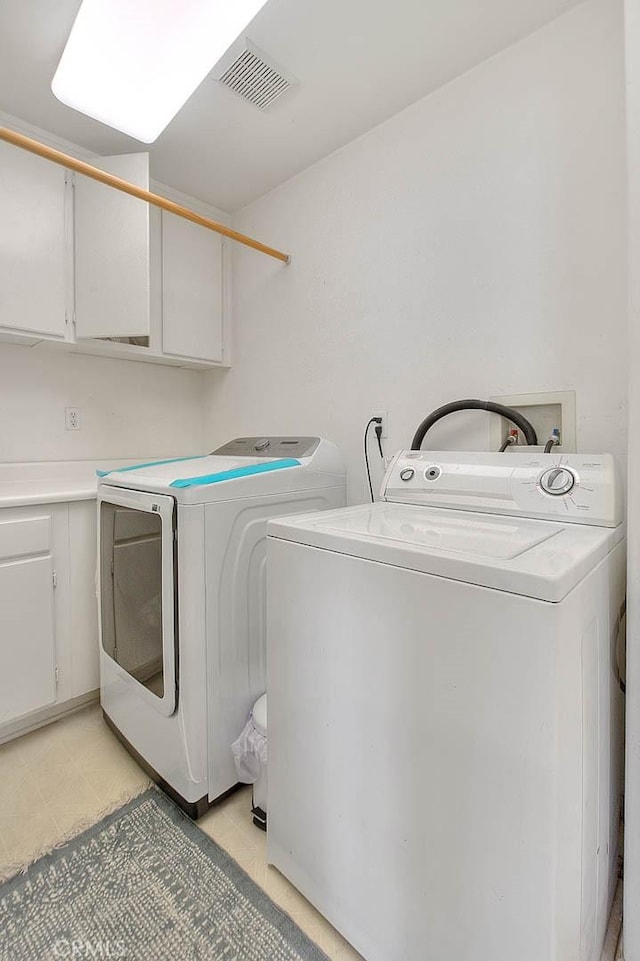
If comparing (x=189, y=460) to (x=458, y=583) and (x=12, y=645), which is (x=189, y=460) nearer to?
(x=12, y=645)

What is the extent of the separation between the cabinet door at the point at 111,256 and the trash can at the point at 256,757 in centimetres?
159

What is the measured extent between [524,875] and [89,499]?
1.81 m

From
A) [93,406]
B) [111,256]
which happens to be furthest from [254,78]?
[93,406]

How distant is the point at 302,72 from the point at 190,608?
1866mm

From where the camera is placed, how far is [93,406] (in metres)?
2.29

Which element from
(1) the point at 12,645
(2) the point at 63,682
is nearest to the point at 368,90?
(1) the point at 12,645

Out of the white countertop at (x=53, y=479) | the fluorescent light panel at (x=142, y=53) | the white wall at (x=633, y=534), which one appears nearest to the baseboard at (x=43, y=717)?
the white countertop at (x=53, y=479)

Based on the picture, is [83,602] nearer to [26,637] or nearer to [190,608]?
[26,637]

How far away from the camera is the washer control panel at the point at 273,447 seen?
5.79 feet

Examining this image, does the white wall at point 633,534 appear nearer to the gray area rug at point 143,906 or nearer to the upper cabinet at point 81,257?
the gray area rug at point 143,906

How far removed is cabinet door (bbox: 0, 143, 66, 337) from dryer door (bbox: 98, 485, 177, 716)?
79 centimetres

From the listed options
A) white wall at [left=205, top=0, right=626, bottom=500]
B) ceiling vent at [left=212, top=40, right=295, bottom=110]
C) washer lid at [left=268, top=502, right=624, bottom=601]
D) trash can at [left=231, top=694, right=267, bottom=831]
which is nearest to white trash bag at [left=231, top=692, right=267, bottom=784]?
trash can at [left=231, top=694, right=267, bottom=831]

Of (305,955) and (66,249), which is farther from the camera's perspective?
(66,249)

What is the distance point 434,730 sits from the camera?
80 centimetres
